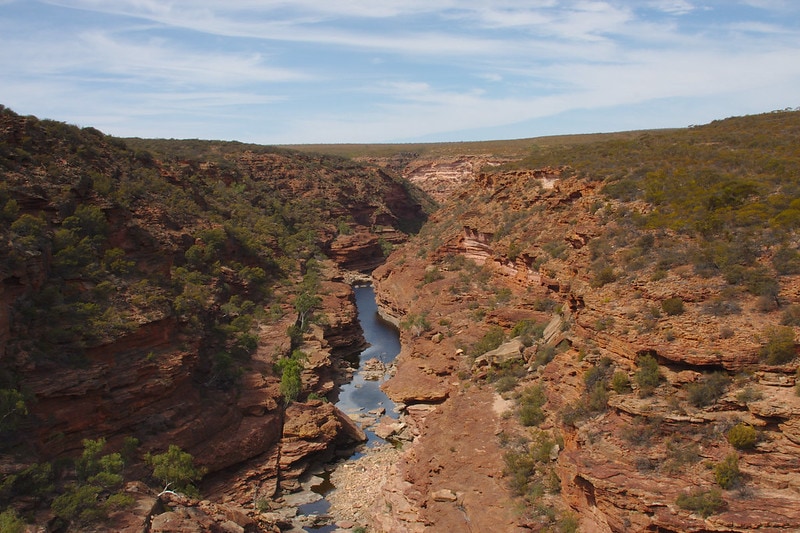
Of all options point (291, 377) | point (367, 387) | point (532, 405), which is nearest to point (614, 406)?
point (532, 405)

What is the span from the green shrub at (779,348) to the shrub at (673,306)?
9.74ft

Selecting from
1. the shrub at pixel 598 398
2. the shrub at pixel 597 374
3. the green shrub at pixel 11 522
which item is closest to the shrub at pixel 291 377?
the green shrub at pixel 11 522

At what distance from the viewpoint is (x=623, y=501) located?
15703 mm

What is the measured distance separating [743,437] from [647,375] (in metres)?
3.36

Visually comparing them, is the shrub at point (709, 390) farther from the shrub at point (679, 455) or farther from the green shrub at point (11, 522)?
the green shrub at point (11, 522)

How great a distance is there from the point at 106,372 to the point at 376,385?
1926 centimetres

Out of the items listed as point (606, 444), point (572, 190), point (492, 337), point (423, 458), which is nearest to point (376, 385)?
point (492, 337)

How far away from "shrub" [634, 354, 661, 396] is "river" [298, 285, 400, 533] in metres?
13.1

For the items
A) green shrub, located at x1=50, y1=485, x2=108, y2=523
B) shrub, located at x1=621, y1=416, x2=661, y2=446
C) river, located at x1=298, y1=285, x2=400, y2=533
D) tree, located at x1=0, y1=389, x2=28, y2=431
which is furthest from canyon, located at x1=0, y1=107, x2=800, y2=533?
tree, located at x1=0, y1=389, x2=28, y2=431

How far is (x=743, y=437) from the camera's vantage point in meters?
15.3

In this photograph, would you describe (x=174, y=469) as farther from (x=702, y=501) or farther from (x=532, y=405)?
(x=702, y=501)

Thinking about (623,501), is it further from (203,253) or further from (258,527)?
(203,253)

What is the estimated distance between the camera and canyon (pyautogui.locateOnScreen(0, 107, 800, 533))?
1619 cm

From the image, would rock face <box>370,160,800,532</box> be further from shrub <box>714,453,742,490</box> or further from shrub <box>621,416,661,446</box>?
shrub <box>714,453,742,490</box>
